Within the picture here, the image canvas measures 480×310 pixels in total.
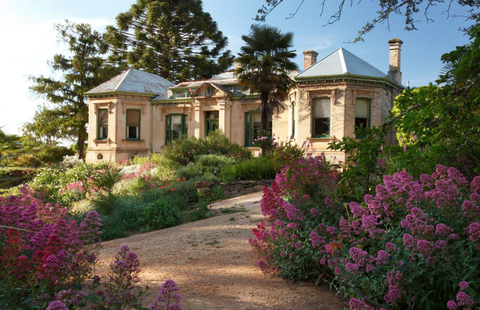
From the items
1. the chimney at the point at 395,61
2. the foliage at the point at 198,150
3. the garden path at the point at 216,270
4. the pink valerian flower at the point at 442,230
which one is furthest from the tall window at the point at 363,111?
the pink valerian flower at the point at 442,230

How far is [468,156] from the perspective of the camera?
4.76 metres

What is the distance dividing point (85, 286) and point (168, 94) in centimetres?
2001

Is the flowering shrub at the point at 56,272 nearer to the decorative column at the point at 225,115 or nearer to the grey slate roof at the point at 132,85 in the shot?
the decorative column at the point at 225,115

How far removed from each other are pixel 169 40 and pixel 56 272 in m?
34.9

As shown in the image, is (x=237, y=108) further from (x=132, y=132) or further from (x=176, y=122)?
(x=132, y=132)

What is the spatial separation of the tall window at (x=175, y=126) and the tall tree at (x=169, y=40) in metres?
10.7

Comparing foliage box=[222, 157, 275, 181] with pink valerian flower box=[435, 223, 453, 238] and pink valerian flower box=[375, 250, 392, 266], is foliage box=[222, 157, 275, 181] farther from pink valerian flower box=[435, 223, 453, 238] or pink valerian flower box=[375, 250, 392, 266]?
pink valerian flower box=[435, 223, 453, 238]

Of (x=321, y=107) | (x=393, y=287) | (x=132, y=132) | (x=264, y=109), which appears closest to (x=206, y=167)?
(x=264, y=109)

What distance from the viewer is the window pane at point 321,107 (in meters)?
17.5

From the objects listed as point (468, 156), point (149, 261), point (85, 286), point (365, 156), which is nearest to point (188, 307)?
point (85, 286)

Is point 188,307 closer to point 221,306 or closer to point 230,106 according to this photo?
point 221,306

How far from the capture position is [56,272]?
2975 millimetres

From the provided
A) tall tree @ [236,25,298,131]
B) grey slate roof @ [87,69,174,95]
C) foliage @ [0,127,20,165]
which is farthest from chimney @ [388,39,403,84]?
foliage @ [0,127,20,165]

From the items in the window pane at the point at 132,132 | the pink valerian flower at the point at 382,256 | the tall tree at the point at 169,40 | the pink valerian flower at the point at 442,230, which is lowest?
the pink valerian flower at the point at 382,256
